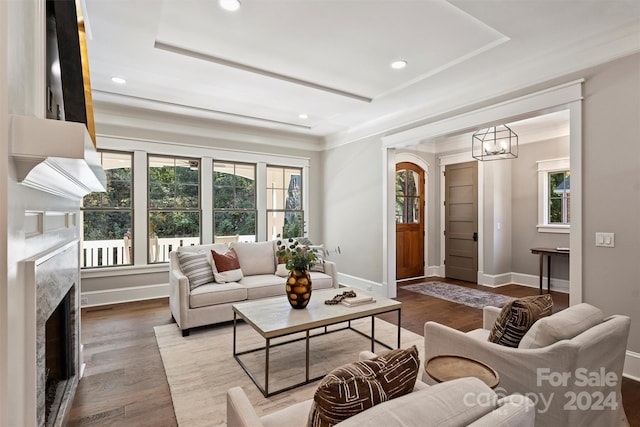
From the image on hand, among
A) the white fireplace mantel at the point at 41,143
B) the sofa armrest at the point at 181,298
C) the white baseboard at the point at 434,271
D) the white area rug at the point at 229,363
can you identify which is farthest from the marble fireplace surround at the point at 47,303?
the white baseboard at the point at 434,271

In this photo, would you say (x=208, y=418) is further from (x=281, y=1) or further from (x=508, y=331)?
(x=281, y=1)

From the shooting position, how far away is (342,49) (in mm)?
2955

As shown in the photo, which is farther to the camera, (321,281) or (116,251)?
(116,251)

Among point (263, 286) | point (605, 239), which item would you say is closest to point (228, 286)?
point (263, 286)

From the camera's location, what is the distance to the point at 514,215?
20.1 ft

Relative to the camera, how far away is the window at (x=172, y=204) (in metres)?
4.93

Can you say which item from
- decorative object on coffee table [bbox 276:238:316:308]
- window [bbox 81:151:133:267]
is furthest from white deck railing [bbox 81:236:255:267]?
decorative object on coffee table [bbox 276:238:316:308]

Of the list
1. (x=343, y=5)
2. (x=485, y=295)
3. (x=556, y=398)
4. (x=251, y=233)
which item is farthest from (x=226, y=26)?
(x=485, y=295)

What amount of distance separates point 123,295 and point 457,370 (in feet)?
15.4

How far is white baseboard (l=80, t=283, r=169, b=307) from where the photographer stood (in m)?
4.39

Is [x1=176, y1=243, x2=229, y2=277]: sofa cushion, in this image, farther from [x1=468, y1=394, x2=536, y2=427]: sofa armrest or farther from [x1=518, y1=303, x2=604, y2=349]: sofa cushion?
[x1=468, y1=394, x2=536, y2=427]: sofa armrest

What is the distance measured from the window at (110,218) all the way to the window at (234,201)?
1.26m

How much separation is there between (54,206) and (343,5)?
2246mm

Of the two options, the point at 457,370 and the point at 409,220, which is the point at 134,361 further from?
the point at 409,220
